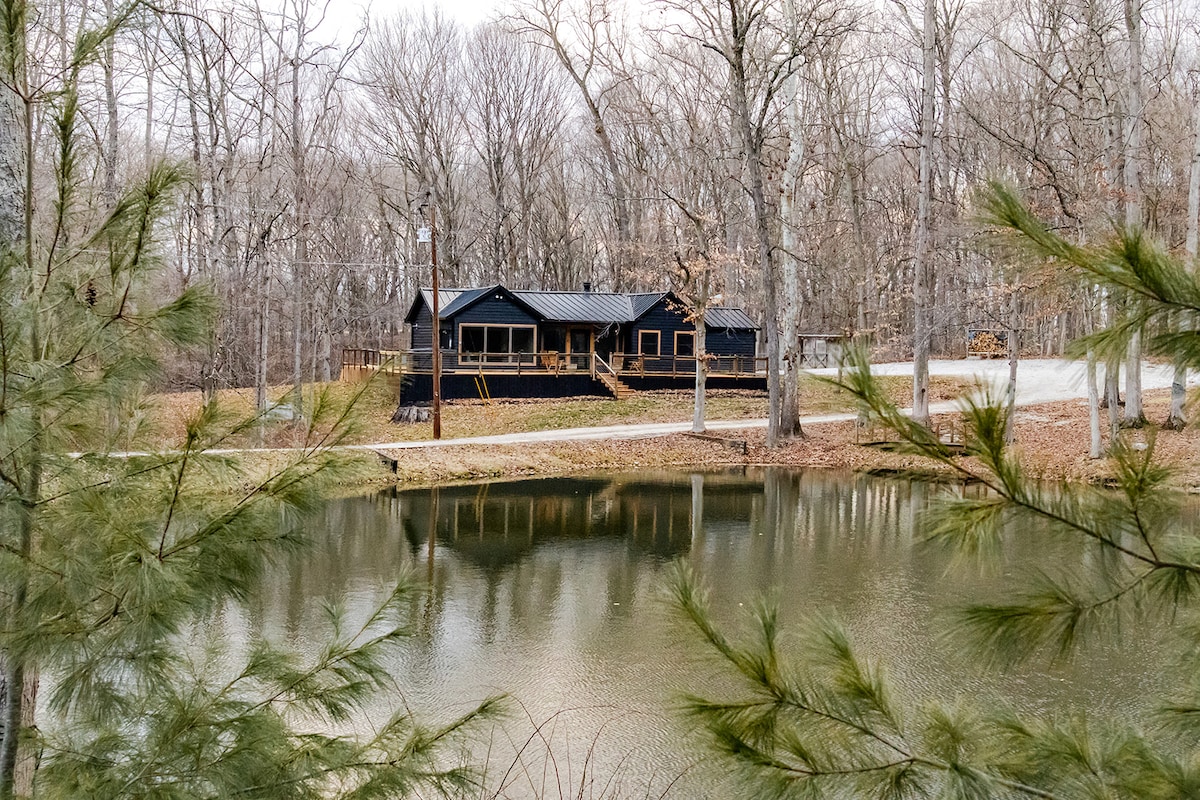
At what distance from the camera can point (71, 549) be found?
2432mm

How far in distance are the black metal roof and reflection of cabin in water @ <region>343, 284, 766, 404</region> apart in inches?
1.4

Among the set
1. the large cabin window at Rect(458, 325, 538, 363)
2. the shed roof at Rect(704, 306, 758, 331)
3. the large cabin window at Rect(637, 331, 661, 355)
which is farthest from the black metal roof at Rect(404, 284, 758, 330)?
the large cabin window at Rect(458, 325, 538, 363)

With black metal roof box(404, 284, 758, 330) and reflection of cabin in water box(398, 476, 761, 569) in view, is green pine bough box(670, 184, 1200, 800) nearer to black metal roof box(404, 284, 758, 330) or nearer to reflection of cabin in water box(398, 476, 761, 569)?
reflection of cabin in water box(398, 476, 761, 569)

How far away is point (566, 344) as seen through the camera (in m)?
29.8

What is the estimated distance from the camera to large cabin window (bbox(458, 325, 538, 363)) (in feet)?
91.7

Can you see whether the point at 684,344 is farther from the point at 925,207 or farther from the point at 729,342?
the point at 925,207

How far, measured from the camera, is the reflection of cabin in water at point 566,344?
27531 mm

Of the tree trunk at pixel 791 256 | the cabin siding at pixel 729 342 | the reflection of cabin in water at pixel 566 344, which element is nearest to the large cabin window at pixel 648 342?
the reflection of cabin in water at pixel 566 344

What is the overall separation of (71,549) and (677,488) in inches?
584

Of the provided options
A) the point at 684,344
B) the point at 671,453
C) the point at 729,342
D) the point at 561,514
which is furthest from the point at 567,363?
the point at 561,514

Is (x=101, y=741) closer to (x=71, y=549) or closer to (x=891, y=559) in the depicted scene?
(x=71, y=549)

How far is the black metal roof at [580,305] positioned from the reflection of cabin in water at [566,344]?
36 millimetres

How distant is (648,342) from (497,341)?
17.8 feet

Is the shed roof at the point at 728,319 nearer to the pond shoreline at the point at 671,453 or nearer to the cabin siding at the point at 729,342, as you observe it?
the cabin siding at the point at 729,342
